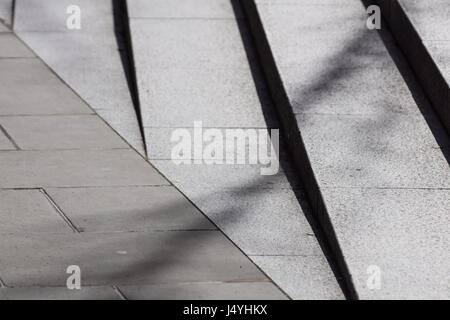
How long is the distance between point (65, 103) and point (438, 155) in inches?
116

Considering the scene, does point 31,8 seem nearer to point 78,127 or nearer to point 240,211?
point 78,127

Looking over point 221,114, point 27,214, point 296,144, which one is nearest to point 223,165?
point 296,144

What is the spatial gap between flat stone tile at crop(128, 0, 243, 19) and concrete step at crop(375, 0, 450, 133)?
4.75 feet

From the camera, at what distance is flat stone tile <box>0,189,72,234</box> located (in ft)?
18.7

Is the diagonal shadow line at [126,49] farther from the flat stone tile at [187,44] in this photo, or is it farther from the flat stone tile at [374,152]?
the flat stone tile at [374,152]

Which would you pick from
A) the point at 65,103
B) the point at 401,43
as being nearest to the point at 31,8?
the point at 65,103

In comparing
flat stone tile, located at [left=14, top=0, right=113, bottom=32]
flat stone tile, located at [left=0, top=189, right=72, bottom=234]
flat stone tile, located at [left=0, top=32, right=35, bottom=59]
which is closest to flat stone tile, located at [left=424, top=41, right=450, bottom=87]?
flat stone tile, located at [left=0, top=189, right=72, bottom=234]

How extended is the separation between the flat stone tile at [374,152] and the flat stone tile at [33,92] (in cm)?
200

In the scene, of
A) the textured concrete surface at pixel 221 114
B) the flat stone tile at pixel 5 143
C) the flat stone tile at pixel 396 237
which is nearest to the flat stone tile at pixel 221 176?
the textured concrete surface at pixel 221 114

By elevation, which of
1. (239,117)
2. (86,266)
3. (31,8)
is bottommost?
(86,266)

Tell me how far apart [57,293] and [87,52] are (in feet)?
12.5

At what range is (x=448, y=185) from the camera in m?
6.02

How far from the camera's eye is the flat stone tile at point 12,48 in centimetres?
846

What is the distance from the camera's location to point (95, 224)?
5.76 metres
